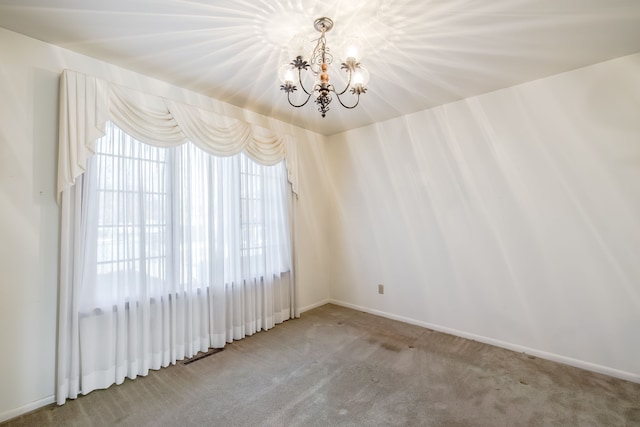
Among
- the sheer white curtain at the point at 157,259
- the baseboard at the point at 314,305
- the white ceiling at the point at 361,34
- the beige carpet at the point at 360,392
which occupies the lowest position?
the beige carpet at the point at 360,392

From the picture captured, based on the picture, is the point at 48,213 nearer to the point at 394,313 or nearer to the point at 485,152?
the point at 394,313

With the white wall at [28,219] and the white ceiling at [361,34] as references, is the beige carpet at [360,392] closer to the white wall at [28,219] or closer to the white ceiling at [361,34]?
the white wall at [28,219]

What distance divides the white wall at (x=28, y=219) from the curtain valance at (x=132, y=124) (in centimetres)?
13

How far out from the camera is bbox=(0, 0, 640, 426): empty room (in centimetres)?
189

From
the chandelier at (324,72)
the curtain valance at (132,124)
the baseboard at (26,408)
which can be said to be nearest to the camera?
the chandelier at (324,72)

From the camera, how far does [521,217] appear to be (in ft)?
9.04

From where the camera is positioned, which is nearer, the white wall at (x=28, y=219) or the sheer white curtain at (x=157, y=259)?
the white wall at (x=28, y=219)

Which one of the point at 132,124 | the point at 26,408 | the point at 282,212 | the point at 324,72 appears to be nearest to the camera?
the point at 324,72

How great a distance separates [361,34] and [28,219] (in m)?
2.69

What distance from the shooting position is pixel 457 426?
70.7 inches

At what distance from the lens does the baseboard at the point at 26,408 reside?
1843mm

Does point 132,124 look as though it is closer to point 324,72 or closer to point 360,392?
point 324,72

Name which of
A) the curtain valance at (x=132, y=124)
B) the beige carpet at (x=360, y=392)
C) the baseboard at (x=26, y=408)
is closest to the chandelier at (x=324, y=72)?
the curtain valance at (x=132, y=124)

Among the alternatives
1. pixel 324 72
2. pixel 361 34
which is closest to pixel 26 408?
pixel 324 72
